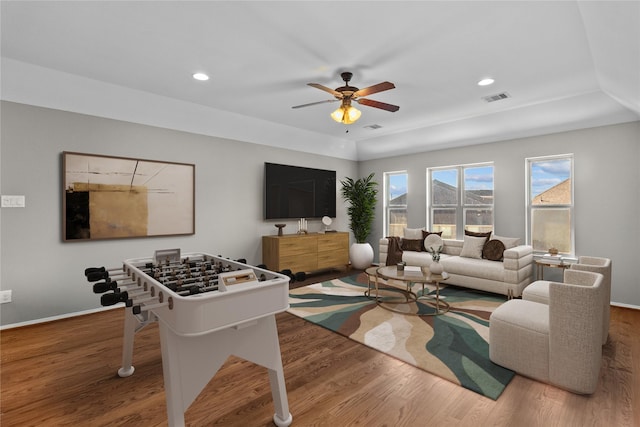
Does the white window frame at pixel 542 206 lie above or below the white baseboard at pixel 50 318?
Answer: above

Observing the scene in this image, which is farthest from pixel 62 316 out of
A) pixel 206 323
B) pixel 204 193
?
pixel 206 323

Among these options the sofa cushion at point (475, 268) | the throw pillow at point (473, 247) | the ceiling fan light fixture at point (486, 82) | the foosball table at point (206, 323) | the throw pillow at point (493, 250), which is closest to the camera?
the foosball table at point (206, 323)

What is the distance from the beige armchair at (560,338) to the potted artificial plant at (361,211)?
4.10 m

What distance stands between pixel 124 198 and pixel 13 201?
1.03 metres

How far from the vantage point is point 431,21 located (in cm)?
245

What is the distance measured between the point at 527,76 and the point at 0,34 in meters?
5.27

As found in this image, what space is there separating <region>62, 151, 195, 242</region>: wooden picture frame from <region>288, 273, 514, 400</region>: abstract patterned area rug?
2.17 metres

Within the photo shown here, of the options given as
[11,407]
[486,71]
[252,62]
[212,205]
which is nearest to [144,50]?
→ [252,62]

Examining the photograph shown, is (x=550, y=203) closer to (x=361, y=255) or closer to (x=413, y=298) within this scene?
(x=413, y=298)

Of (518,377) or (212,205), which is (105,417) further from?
(212,205)

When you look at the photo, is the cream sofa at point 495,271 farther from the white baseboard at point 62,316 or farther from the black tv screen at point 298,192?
the black tv screen at point 298,192

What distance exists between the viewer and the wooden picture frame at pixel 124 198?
3635 mm

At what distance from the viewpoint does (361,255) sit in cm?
647

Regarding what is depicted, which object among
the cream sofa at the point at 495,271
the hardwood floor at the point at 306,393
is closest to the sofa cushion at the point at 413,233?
the cream sofa at the point at 495,271
